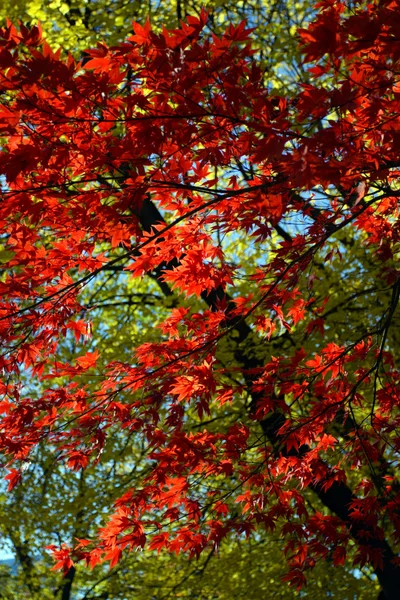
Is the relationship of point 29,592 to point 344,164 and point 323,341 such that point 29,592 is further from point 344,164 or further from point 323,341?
point 344,164

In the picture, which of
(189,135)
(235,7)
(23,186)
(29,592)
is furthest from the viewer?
(29,592)

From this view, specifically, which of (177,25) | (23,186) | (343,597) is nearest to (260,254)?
(177,25)

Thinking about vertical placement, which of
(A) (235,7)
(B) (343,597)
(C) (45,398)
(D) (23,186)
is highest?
(A) (235,7)

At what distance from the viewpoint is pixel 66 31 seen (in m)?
8.49

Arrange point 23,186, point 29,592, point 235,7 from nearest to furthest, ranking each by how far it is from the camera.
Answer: point 23,186 → point 235,7 → point 29,592

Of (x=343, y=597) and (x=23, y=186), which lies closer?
(x=23, y=186)

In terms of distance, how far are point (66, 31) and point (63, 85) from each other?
5.72 metres

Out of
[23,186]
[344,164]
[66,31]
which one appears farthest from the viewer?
[66,31]

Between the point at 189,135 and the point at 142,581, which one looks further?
the point at 142,581

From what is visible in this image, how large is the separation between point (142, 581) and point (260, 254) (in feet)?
17.6

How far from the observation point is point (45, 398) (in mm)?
4766

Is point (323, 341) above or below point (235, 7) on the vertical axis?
below

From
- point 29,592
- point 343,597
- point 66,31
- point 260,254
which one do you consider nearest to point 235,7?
point 66,31

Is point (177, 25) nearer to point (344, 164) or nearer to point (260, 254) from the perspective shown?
point (260, 254)
